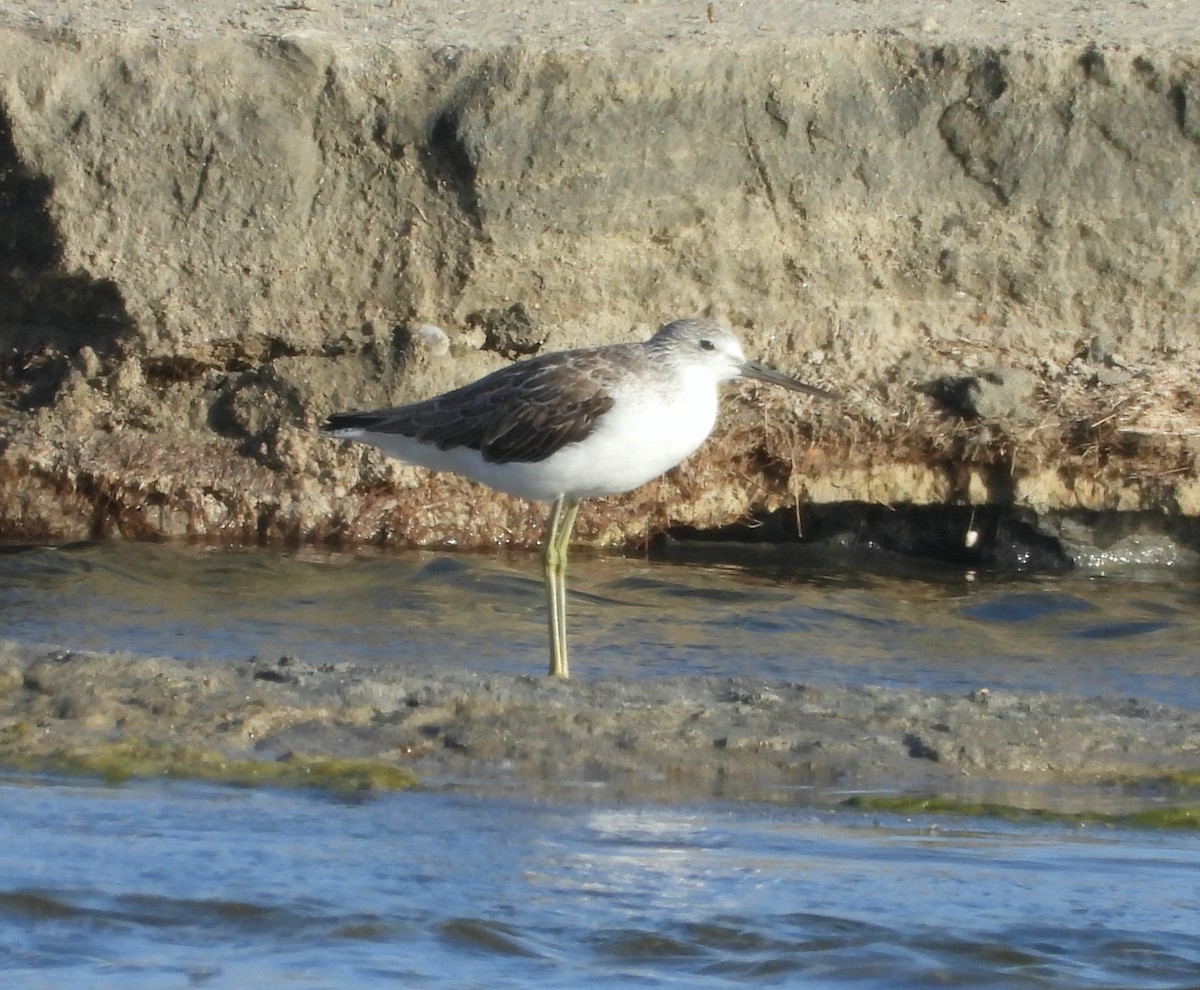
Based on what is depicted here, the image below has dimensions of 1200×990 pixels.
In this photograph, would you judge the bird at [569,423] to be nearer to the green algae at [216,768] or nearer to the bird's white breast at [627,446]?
the bird's white breast at [627,446]

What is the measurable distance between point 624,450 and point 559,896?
2.95 meters

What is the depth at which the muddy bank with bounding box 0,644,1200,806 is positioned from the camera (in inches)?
250

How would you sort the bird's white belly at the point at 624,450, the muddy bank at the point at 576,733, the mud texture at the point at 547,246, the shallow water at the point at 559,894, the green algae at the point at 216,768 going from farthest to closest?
1. the mud texture at the point at 547,246
2. the bird's white belly at the point at 624,450
3. the muddy bank at the point at 576,733
4. the green algae at the point at 216,768
5. the shallow water at the point at 559,894

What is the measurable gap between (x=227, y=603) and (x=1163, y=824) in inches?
201

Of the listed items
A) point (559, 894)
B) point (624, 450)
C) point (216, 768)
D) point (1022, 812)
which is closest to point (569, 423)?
point (624, 450)

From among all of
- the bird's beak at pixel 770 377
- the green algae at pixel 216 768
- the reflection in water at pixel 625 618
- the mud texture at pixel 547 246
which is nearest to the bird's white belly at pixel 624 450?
the bird's beak at pixel 770 377

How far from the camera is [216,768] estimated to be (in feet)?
20.8

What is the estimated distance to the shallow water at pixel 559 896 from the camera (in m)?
4.95

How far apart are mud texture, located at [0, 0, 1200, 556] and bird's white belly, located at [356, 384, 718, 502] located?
3.00 meters

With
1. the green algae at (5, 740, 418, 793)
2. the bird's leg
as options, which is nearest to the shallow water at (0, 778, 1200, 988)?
the green algae at (5, 740, 418, 793)

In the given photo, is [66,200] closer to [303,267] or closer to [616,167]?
[303,267]

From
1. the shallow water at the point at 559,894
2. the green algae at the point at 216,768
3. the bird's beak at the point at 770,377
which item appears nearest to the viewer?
the shallow water at the point at 559,894

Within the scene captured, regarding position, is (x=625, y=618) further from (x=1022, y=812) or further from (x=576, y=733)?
(x=1022, y=812)

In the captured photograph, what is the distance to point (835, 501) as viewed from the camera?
11.3 meters
